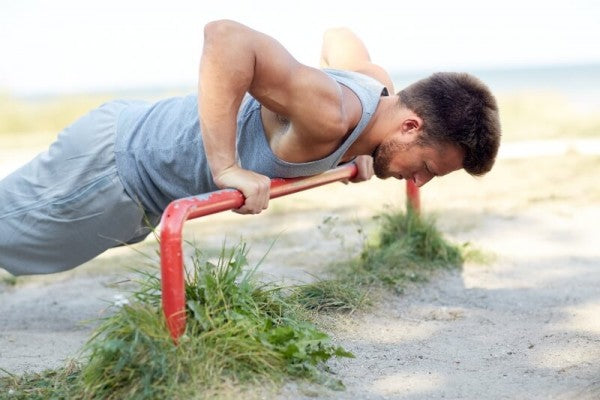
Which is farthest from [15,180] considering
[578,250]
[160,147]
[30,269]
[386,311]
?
[578,250]

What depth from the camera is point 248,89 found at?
2555 millimetres

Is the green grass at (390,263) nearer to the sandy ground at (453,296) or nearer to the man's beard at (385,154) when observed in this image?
the sandy ground at (453,296)

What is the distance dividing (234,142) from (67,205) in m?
0.83

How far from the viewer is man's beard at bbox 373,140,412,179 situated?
2.89 m

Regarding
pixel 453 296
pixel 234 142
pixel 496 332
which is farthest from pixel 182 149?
pixel 453 296

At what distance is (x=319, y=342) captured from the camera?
245 centimetres

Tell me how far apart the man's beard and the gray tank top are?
131mm

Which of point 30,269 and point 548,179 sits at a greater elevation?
point 30,269

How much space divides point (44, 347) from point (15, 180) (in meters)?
0.66

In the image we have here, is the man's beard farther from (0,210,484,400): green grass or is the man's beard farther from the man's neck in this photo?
(0,210,484,400): green grass

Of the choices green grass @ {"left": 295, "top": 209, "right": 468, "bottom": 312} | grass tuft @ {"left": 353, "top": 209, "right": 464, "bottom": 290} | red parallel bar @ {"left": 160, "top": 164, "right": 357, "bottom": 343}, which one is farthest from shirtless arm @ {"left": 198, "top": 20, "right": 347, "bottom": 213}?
grass tuft @ {"left": 353, "top": 209, "right": 464, "bottom": 290}

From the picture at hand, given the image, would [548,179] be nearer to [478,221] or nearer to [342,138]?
[478,221]

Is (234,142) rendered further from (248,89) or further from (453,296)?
(453,296)

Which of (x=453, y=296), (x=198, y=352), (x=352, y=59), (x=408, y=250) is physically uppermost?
(x=352, y=59)
